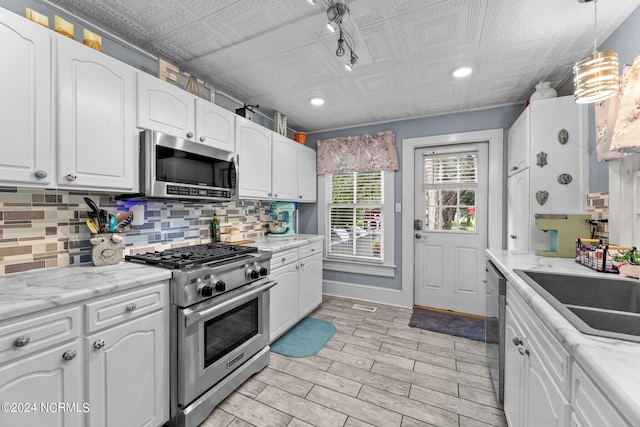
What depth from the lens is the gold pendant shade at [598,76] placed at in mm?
1279

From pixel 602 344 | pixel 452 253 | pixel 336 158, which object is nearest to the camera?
pixel 602 344

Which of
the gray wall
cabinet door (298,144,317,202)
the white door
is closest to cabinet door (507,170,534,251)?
the white door

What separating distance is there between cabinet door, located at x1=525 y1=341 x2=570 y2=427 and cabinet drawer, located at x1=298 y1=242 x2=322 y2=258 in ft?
6.73

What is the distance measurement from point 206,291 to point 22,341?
2.44 feet

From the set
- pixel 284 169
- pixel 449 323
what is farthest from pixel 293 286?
pixel 449 323

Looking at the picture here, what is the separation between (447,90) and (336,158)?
155cm

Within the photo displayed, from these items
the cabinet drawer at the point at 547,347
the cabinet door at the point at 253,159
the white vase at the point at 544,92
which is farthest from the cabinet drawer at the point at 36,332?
the white vase at the point at 544,92

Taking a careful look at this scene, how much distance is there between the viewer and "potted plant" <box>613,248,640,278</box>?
126 centimetres

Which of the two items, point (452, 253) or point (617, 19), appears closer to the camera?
point (617, 19)

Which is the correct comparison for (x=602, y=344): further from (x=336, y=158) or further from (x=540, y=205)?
(x=336, y=158)

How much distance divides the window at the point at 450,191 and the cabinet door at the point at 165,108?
271 centimetres

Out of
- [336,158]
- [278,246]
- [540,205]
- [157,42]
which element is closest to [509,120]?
[540,205]

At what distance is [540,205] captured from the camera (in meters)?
2.13

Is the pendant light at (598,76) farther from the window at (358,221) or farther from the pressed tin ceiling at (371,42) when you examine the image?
the window at (358,221)
